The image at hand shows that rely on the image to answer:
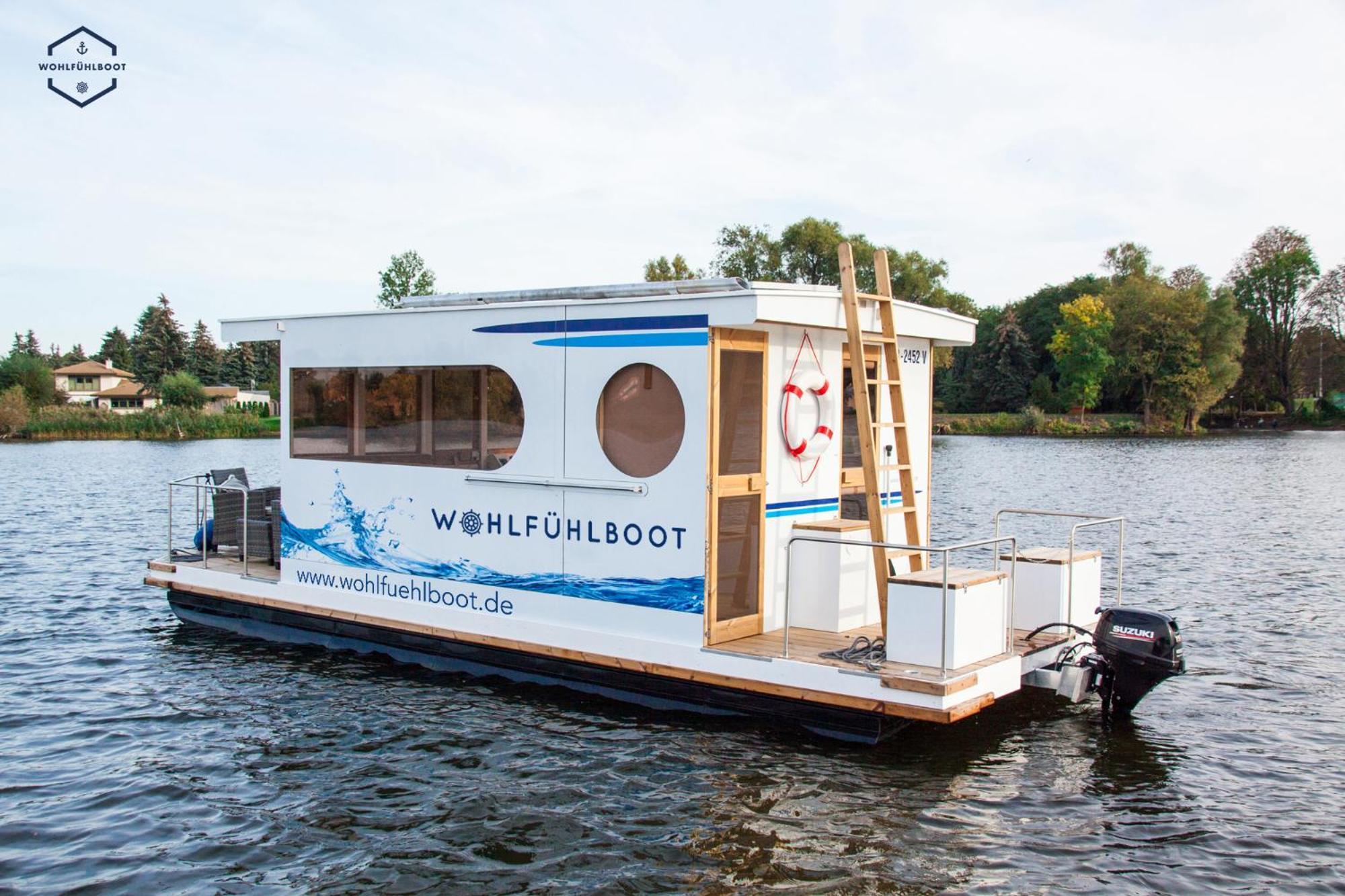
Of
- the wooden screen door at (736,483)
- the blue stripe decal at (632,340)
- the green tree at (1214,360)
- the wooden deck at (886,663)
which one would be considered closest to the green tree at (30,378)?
the green tree at (1214,360)

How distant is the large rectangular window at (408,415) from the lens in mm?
9102

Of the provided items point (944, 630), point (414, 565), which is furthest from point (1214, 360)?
point (944, 630)

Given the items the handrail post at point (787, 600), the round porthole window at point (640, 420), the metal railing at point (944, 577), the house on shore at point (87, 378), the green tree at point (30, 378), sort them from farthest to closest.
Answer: the house on shore at point (87, 378) < the green tree at point (30, 378) < the round porthole window at point (640, 420) < the handrail post at point (787, 600) < the metal railing at point (944, 577)

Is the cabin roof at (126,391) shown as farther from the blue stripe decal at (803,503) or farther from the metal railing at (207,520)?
the blue stripe decal at (803,503)

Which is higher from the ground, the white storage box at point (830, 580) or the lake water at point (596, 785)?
the white storage box at point (830, 580)

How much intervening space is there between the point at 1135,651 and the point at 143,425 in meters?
60.2

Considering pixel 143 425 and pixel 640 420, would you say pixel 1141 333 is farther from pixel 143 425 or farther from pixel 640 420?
pixel 640 420

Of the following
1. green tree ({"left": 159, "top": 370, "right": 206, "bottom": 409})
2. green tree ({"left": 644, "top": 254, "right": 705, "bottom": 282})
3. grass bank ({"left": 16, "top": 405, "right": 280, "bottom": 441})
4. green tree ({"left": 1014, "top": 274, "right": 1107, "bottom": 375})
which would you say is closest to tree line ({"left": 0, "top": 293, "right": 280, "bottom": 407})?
green tree ({"left": 159, "top": 370, "right": 206, "bottom": 409})

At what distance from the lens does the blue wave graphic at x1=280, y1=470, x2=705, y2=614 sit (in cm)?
814

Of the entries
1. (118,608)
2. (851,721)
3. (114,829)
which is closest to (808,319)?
(851,721)

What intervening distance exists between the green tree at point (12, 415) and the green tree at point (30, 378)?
752 inches

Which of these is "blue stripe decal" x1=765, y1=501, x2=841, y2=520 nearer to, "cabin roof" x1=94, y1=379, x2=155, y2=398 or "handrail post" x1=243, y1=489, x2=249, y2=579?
"handrail post" x1=243, y1=489, x2=249, y2=579

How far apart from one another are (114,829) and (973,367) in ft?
255

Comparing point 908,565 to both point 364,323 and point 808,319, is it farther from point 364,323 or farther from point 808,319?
point 364,323
